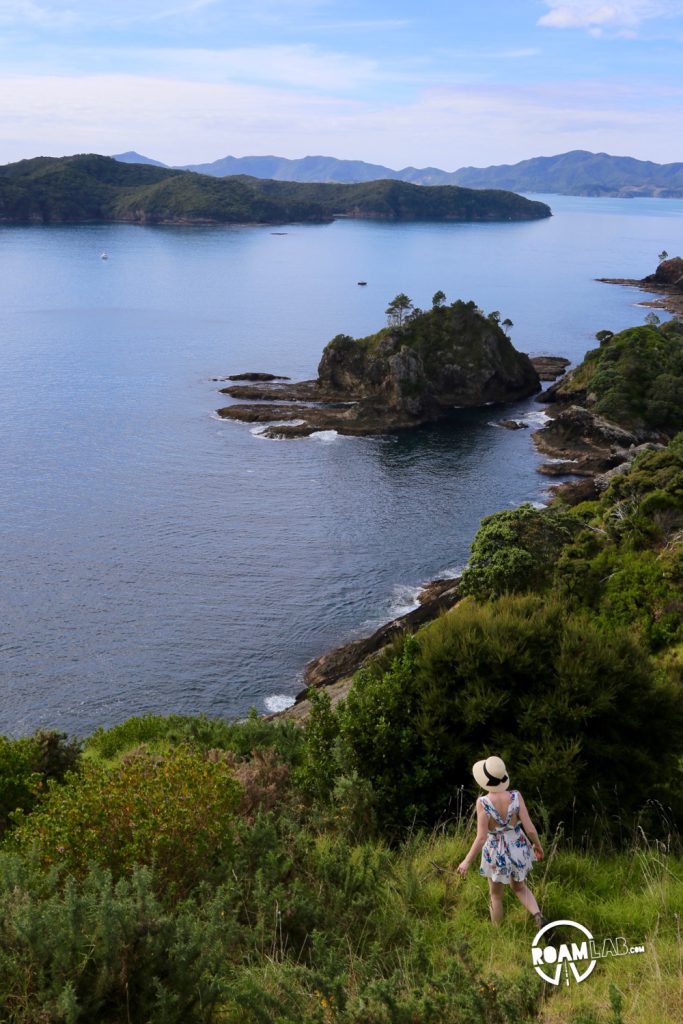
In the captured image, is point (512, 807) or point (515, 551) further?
point (515, 551)

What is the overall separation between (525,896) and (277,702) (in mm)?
32690

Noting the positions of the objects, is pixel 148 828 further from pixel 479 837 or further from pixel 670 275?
pixel 670 275

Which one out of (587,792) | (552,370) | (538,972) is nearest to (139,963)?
(538,972)

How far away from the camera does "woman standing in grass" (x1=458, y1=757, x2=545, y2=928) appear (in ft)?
31.3

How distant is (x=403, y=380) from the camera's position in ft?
312

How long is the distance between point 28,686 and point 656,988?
3982cm

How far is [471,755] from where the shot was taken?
13062 millimetres

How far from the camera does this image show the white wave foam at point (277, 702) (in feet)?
133

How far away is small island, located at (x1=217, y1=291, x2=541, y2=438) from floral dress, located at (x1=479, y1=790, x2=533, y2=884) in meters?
80.5

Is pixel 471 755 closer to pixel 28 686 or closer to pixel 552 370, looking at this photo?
pixel 28 686

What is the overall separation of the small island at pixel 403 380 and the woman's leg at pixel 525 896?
80.8 metres

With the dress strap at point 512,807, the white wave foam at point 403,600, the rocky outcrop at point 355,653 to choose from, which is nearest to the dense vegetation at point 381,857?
the dress strap at point 512,807

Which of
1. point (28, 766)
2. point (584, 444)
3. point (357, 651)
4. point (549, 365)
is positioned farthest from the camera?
point (549, 365)

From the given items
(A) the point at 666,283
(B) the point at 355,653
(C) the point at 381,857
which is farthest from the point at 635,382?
(A) the point at 666,283
